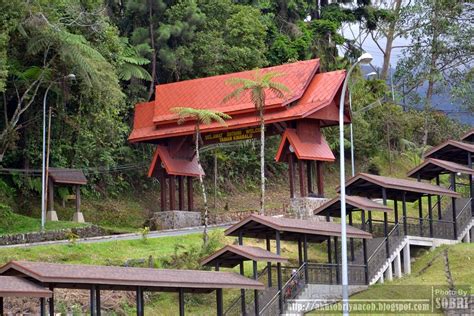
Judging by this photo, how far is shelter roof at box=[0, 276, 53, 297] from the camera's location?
78.9 ft

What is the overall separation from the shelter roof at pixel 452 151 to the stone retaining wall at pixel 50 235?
657 inches

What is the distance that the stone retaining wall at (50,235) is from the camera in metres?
44.2

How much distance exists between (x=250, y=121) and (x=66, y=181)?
10551 millimetres

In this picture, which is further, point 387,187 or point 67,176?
point 67,176

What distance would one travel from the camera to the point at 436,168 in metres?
46.7

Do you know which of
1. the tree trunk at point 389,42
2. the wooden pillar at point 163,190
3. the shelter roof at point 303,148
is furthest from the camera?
the tree trunk at point 389,42

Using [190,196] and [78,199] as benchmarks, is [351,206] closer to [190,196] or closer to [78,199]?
[190,196]

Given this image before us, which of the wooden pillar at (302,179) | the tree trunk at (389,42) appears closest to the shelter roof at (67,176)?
the wooden pillar at (302,179)

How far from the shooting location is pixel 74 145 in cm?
5753

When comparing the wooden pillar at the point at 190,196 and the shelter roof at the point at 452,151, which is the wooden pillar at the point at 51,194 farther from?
the shelter roof at the point at 452,151

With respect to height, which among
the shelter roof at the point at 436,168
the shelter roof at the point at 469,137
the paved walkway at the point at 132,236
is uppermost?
the shelter roof at the point at 469,137

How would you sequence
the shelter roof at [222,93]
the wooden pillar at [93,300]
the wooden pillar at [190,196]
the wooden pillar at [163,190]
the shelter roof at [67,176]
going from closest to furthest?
1. the wooden pillar at [93,300]
2. the shelter roof at [222,93]
3. the shelter roof at [67,176]
4. the wooden pillar at [163,190]
5. the wooden pillar at [190,196]

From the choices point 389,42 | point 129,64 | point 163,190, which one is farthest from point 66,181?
point 389,42

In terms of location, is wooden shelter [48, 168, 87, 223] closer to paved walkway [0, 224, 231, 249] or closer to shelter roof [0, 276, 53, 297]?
paved walkway [0, 224, 231, 249]
